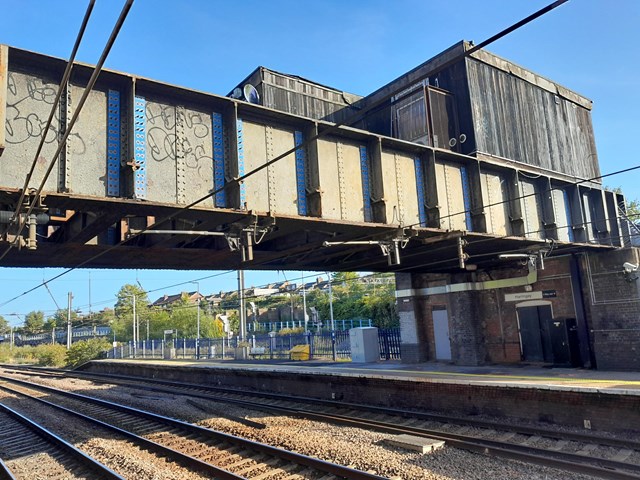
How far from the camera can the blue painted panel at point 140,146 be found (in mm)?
8398

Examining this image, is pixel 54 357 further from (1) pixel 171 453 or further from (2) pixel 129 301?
(1) pixel 171 453

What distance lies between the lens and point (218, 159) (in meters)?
9.59

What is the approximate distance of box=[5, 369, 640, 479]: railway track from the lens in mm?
8389

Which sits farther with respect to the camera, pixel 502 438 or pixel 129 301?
pixel 129 301

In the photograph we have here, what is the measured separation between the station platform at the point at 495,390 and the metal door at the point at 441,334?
0.99 metres

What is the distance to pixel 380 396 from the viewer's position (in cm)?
1535

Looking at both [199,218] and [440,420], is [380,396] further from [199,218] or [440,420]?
[199,218]

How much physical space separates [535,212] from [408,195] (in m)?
5.50

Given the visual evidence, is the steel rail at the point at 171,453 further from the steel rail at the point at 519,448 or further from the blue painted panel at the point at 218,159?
the blue painted panel at the point at 218,159

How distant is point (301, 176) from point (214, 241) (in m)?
3.32

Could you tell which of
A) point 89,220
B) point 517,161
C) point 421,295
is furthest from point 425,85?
point 89,220

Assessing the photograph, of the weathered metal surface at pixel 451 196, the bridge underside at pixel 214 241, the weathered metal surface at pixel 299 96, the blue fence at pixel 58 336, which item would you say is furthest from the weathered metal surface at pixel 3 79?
the blue fence at pixel 58 336

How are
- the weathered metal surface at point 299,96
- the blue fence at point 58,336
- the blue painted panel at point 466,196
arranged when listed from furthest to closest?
1. the blue fence at point 58,336
2. the weathered metal surface at point 299,96
3. the blue painted panel at point 466,196

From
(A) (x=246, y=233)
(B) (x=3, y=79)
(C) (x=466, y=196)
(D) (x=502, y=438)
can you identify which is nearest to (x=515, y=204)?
(C) (x=466, y=196)
